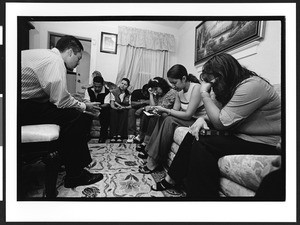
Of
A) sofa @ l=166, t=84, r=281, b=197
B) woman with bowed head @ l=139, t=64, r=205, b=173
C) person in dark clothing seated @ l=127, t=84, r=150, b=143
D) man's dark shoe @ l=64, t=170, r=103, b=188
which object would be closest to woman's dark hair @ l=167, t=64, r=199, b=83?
woman with bowed head @ l=139, t=64, r=205, b=173

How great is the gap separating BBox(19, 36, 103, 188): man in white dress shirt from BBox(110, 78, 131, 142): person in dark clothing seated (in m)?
0.10

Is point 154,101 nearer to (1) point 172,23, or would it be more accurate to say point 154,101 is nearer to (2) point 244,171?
(1) point 172,23

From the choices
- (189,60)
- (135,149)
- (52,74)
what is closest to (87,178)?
(135,149)

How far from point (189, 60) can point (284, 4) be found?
0.49 metres

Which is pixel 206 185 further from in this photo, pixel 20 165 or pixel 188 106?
pixel 20 165

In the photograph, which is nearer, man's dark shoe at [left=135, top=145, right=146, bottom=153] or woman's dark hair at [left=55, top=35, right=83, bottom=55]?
woman's dark hair at [left=55, top=35, right=83, bottom=55]

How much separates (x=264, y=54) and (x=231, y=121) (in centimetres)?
38

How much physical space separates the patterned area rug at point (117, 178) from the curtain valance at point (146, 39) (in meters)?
0.55

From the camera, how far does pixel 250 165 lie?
1.95ft

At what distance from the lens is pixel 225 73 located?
2.37 feet

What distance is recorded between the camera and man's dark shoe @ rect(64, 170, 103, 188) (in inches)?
32.3

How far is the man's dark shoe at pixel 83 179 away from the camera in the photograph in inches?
32.3

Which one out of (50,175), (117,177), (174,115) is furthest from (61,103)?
(174,115)

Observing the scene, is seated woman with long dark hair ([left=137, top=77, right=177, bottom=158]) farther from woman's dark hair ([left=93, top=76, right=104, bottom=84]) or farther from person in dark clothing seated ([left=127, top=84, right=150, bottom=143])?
woman's dark hair ([left=93, top=76, right=104, bottom=84])
